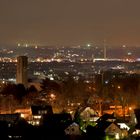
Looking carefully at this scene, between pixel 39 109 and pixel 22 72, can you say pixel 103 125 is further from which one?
pixel 22 72

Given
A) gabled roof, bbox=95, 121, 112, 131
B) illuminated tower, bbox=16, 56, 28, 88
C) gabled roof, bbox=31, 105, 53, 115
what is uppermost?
illuminated tower, bbox=16, 56, 28, 88

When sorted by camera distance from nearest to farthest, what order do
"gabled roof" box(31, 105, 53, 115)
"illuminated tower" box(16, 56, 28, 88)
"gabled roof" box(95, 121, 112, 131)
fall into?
"gabled roof" box(95, 121, 112, 131)
"gabled roof" box(31, 105, 53, 115)
"illuminated tower" box(16, 56, 28, 88)

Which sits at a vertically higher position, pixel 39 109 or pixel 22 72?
pixel 22 72

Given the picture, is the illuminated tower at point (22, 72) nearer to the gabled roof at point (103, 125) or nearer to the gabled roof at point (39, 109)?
the gabled roof at point (39, 109)

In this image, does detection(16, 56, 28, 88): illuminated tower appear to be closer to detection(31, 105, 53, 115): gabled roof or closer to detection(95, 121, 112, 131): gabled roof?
detection(31, 105, 53, 115): gabled roof

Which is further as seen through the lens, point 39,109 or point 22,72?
point 22,72

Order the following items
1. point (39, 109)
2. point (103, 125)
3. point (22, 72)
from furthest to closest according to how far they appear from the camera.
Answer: point (22, 72) → point (39, 109) → point (103, 125)

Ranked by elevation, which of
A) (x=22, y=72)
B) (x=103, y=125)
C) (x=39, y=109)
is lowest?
(x=103, y=125)

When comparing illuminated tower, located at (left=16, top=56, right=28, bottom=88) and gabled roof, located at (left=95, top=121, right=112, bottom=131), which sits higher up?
illuminated tower, located at (left=16, top=56, right=28, bottom=88)

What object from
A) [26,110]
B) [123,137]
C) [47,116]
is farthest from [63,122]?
[26,110]

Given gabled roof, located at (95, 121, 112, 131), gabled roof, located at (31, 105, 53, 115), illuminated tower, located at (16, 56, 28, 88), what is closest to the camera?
gabled roof, located at (95, 121, 112, 131)

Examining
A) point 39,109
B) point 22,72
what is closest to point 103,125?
point 39,109

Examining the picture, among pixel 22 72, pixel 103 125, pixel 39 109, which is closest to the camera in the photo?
pixel 103 125

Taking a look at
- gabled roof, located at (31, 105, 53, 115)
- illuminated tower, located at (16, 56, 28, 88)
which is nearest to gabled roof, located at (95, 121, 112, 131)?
gabled roof, located at (31, 105, 53, 115)
